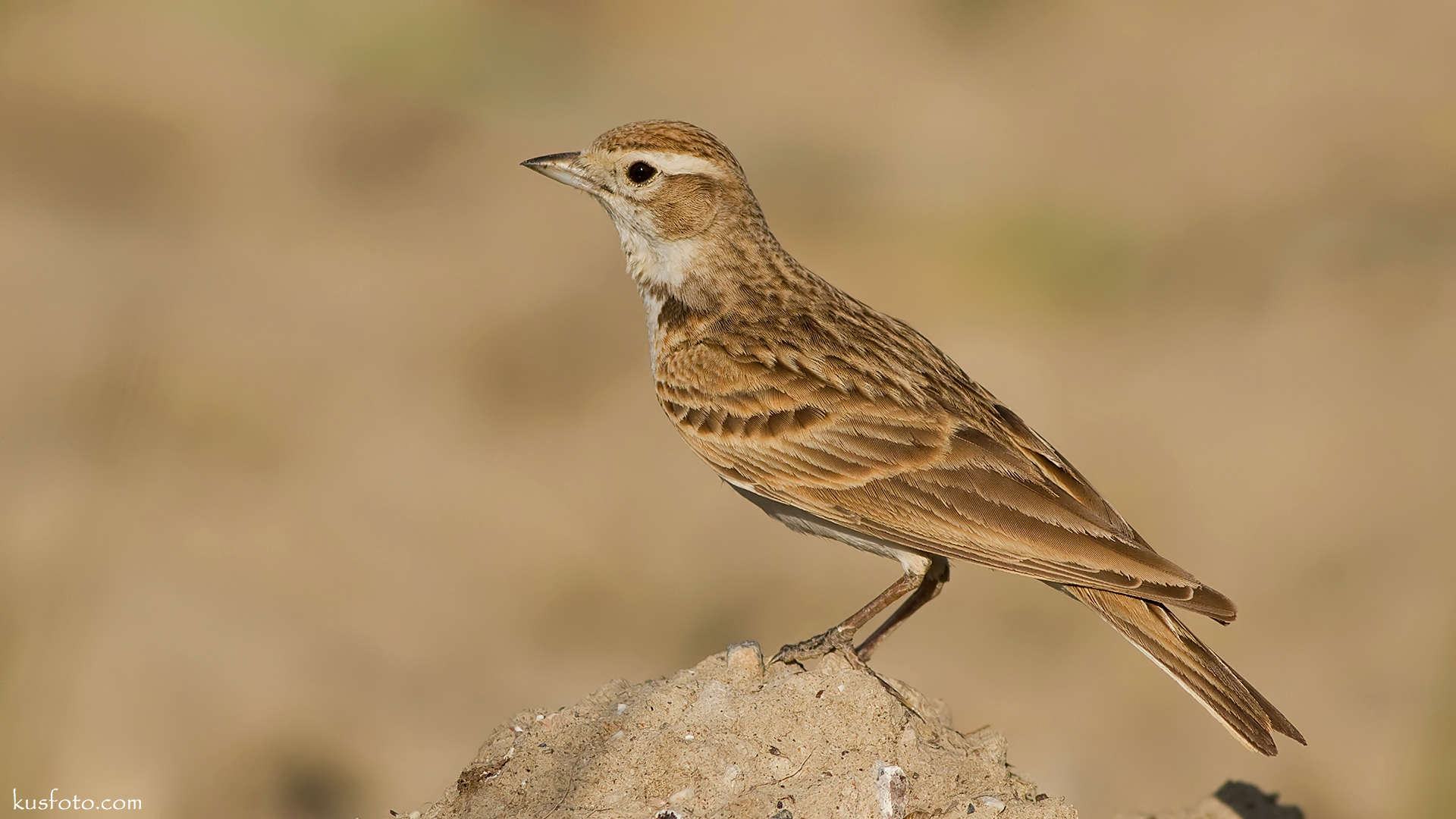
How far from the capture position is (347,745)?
732 cm

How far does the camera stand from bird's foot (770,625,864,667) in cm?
462

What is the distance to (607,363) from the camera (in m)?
11.1

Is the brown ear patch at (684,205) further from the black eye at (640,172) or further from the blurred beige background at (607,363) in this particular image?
the blurred beige background at (607,363)

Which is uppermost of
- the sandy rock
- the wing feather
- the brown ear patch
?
the brown ear patch

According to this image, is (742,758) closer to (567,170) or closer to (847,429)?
(847,429)

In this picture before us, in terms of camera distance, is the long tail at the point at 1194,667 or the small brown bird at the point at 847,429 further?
the small brown bird at the point at 847,429

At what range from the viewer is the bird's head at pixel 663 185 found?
564cm

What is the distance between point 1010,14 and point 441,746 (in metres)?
12.5

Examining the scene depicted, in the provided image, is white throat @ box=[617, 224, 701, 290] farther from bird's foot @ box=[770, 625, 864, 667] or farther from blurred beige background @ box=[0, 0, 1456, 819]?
blurred beige background @ box=[0, 0, 1456, 819]

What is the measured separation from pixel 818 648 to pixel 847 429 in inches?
33.2

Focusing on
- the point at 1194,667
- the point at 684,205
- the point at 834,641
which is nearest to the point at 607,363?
the point at 684,205

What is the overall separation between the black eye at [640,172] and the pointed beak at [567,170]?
145mm

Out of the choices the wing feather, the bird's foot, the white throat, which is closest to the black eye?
the white throat

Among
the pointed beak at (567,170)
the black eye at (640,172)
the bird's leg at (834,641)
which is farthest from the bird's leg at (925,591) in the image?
the pointed beak at (567,170)
